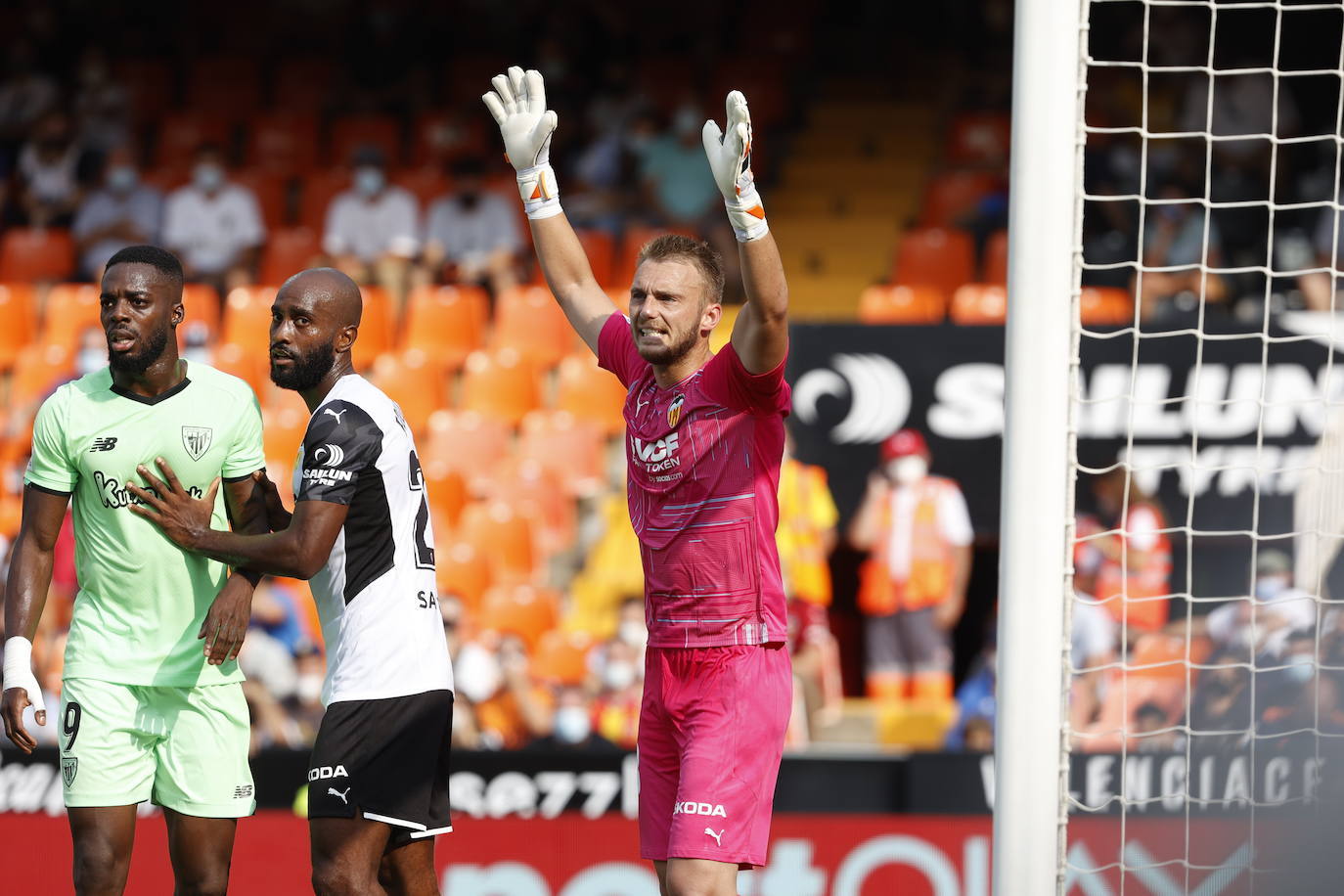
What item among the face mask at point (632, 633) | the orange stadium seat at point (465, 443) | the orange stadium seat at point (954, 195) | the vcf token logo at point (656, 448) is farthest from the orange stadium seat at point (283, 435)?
the vcf token logo at point (656, 448)

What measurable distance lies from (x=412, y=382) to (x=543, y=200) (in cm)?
616

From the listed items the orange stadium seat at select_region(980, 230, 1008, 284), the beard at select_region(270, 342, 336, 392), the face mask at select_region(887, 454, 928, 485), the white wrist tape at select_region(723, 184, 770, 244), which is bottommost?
the beard at select_region(270, 342, 336, 392)

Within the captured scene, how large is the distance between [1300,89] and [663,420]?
1108 centimetres

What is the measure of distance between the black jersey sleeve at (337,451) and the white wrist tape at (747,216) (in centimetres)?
118

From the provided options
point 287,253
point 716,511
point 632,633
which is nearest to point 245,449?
point 716,511

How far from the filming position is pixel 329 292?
4.58 m

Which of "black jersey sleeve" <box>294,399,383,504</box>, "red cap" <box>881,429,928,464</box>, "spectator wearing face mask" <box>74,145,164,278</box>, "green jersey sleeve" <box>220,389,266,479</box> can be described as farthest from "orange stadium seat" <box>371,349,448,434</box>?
"black jersey sleeve" <box>294,399,383,504</box>

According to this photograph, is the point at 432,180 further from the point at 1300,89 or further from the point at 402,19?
the point at 1300,89

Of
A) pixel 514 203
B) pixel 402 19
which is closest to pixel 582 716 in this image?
pixel 514 203

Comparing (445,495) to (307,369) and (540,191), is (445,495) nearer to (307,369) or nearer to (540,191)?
(540,191)

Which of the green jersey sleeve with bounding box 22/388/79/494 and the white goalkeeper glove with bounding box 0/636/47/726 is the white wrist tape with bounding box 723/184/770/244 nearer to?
the green jersey sleeve with bounding box 22/388/79/494

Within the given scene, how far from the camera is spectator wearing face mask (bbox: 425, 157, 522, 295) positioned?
12.2m

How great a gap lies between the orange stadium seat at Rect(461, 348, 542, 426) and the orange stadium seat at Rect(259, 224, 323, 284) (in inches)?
80.6

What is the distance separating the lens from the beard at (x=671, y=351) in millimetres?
4391
